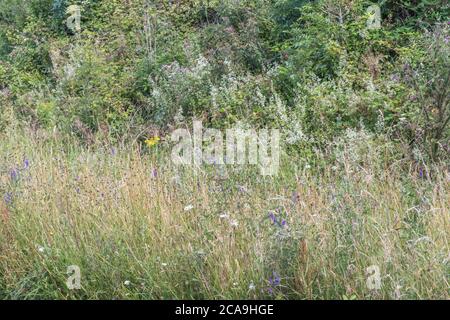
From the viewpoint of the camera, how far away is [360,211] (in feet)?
13.2

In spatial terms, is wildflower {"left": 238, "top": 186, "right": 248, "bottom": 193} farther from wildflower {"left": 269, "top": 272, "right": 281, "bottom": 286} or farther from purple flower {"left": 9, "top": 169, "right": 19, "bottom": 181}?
purple flower {"left": 9, "top": 169, "right": 19, "bottom": 181}

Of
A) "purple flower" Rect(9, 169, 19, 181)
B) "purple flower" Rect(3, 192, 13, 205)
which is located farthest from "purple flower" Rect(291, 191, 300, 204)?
"purple flower" Rect(9, 169, 19, 181)

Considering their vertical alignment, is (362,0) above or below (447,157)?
above

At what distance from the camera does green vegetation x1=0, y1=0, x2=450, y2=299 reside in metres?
3.81

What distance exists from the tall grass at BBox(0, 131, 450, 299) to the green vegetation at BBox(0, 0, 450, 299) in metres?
0.01

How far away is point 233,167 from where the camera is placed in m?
5.12

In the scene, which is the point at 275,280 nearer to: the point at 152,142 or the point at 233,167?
the point at 233,167

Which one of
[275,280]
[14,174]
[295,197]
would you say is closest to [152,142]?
[14,174]

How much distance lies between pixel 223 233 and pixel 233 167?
1.14 metres

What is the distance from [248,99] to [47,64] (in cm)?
452

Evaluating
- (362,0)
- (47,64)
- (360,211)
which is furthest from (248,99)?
(47,64)

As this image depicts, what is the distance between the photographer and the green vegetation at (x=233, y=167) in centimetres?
381

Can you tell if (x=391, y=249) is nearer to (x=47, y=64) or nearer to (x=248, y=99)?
(x=248, y=99)

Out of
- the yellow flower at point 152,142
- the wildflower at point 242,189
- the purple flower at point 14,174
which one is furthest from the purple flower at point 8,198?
the yellow flower at point 152,142
